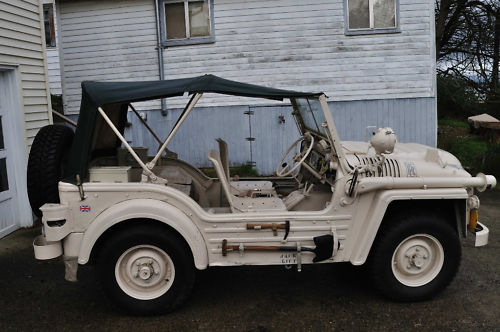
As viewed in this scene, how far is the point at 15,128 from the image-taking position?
690 cm

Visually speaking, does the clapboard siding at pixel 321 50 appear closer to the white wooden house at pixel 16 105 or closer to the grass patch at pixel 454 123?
the white wooden house at pixel 16 105

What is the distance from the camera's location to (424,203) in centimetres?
435

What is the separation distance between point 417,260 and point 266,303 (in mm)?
1445

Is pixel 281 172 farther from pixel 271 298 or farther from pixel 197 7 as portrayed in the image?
pixel 197 7

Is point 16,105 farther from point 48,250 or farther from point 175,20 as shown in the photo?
point 175,20

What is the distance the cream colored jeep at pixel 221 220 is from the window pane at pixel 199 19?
25.0 feet

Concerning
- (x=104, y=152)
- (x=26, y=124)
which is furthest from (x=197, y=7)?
(x=104, y=152)

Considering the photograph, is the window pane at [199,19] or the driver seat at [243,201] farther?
the window pane at [199,19]

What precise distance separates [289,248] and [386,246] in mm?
884

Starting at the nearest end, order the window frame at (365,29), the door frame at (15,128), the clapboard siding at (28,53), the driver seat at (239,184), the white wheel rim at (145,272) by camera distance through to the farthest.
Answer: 1. the white wheel rim at (145,272)
2. the driver seat at (239,184)
3. the clapboard siding at (28,53)
4. the door frame at (15,128)
5. the window frame at (365,29)

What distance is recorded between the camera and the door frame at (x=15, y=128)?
6.84 m

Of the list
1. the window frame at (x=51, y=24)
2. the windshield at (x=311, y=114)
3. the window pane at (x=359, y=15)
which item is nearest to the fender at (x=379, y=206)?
the windshield at (x=311, y=114)

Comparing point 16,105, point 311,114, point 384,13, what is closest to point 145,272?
point 311,114

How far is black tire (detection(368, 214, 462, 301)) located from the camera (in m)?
4.23
